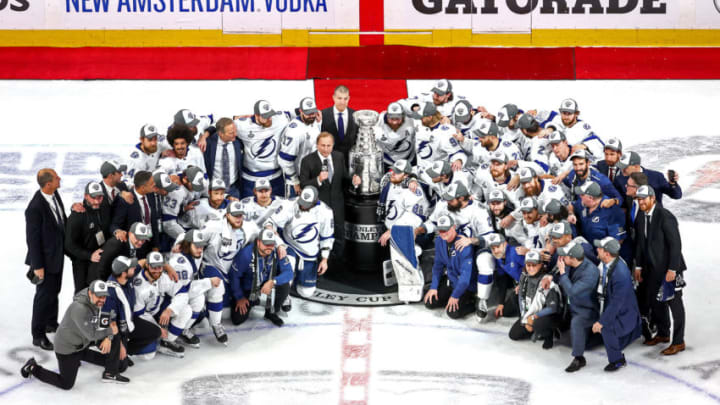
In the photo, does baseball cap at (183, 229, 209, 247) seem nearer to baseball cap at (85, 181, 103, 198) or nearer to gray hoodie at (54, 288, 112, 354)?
baseball cap at (85, 181, 103, 198)

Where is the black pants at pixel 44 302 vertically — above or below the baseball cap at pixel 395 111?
below

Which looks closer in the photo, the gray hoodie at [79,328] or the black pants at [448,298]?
the gray hoodie at [79,328]

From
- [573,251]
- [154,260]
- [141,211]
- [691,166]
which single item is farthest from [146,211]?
[691,166]

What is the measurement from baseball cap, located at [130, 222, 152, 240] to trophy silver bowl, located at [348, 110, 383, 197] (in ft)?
7.93

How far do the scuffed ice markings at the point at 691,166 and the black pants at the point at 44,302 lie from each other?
6.66 meters

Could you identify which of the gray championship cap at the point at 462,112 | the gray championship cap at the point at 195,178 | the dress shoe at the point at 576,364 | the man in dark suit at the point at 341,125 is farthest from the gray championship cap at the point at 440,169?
the dress shoe at the point at 576,364

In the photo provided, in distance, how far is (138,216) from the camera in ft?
33.9

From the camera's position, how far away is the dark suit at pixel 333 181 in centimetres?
1141

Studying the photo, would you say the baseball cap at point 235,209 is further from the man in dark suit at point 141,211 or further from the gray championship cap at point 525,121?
the gray championship cap at point 525,121

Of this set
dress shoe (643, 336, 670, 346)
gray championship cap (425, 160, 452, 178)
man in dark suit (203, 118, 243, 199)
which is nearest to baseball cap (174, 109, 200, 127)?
man in dark suit (203, 118, 243, 199)

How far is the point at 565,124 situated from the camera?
38.4 ft

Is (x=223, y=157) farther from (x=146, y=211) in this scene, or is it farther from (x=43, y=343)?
(x=43, y=343)

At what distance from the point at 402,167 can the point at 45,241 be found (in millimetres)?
3369

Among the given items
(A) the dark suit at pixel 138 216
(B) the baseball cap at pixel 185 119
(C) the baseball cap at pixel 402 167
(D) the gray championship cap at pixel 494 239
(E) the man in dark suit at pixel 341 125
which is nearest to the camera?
(A) the dark suit at pixel 138 216
